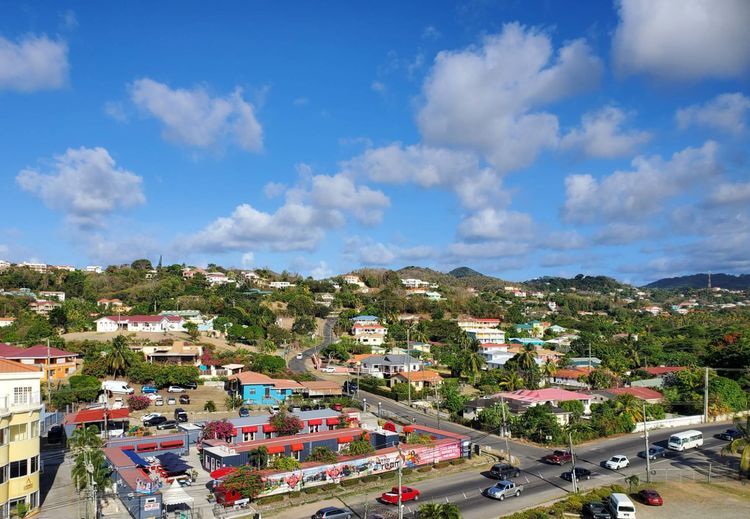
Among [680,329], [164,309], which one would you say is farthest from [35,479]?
[680,329]

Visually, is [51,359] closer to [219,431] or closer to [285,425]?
[219,431]

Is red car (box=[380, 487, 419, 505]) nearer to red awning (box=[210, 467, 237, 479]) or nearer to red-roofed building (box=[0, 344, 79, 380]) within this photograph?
red awning (box=[210, 467, 237, 479])

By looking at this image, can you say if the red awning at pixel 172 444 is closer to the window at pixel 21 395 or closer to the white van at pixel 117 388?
the window at pixel 21 395

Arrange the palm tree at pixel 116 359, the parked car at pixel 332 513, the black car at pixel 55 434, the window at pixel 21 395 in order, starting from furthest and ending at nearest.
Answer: the palm tree at pixel 116 359
the black car at pixel 55 434
the window at pixel 21 395
the parked car at pixel 332 513

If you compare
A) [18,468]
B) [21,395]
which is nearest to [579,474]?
[18,468]

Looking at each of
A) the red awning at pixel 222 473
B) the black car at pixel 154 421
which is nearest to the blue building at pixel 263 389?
the black car at pixel 154 421
